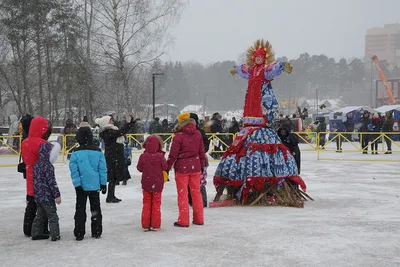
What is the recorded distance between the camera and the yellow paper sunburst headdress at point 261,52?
9.91m

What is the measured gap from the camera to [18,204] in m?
10.1

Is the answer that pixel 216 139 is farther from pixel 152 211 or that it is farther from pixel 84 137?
pixel 84 137

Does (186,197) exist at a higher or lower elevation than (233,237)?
higher

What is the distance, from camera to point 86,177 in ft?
22.6

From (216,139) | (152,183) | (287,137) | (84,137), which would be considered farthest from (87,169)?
(216,139)

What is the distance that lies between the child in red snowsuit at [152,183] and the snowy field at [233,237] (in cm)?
18

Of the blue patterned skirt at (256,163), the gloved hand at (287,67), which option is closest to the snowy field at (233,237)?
the blue patterned skirt at (256,163)

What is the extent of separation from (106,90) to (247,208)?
29065 mm

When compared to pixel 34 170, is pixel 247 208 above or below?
below

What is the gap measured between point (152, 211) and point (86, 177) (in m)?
1.12

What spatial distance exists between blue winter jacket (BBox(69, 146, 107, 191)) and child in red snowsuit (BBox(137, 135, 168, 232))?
718mm

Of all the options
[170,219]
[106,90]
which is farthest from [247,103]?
[106,90]

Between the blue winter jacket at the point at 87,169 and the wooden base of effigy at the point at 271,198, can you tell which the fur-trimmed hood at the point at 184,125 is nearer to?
the blue winter jacket at the point at 87,169

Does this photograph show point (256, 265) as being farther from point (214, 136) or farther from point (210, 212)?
point (214, 136)
